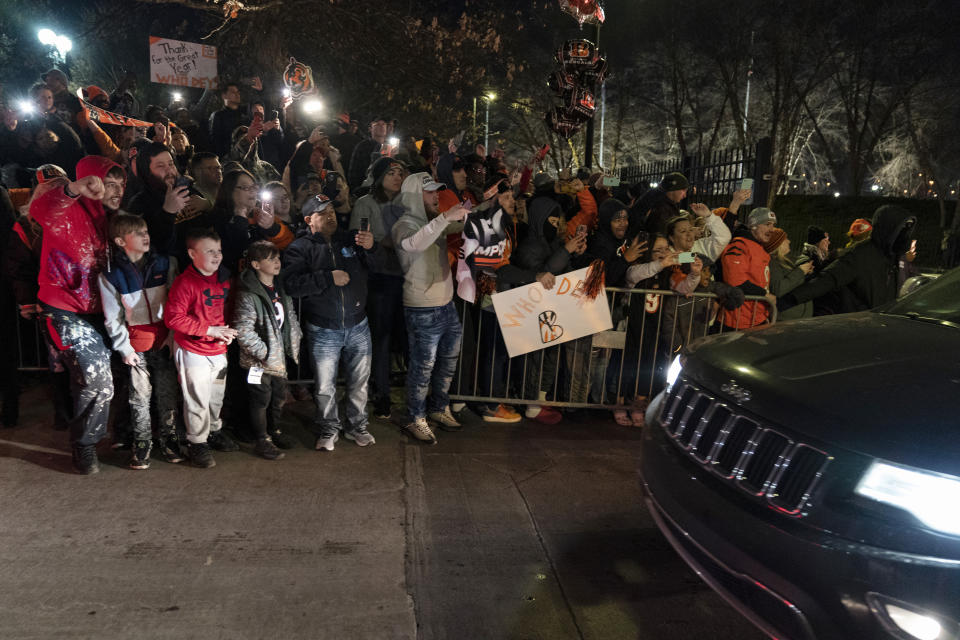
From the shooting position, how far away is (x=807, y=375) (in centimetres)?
261

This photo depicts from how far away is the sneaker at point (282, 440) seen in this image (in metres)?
4.93

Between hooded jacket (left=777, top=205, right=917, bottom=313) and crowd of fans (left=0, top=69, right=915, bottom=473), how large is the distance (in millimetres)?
18

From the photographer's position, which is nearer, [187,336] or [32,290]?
[187,336]

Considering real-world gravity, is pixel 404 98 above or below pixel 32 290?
above

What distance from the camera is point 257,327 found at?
460 cm

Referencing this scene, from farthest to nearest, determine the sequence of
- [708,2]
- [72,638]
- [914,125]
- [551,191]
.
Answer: [914,125] < [708,2] < [551,191] < [72,638]

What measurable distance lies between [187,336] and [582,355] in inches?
129

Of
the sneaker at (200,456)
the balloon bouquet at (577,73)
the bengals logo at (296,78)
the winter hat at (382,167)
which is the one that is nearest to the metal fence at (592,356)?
the winter hat at (382,167)

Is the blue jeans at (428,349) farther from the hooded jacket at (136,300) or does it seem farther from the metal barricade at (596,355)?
the hooded jacket at (136,300)

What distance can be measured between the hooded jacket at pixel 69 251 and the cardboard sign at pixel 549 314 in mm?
2942

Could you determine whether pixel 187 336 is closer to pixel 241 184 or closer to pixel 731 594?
pixel 241 184

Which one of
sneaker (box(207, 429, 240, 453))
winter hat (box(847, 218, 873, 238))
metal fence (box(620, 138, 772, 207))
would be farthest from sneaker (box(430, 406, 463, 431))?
metal fence (box(620, 138, 772, 207))

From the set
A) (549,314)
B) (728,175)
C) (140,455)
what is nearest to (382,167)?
(549,314)

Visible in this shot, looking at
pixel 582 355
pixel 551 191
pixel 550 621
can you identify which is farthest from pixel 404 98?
pixel 550 621
